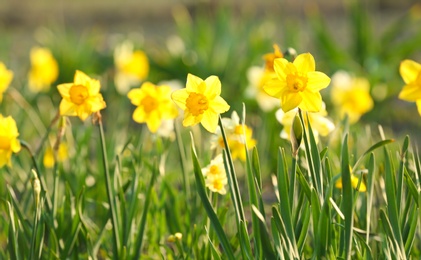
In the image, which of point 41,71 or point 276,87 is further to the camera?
point 41,71

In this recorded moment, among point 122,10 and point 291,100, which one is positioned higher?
point 291,100

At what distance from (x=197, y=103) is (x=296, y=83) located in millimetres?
225

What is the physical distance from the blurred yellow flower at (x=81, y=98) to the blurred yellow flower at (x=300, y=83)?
46 cm

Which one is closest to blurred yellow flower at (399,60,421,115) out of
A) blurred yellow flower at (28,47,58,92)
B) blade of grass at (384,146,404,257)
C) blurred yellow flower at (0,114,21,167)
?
blade of grass at (384,146,404,257)

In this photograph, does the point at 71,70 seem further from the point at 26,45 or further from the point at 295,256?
the point at 295,256

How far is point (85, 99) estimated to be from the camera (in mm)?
1986

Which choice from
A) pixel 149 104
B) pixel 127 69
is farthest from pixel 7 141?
pixel 127 69

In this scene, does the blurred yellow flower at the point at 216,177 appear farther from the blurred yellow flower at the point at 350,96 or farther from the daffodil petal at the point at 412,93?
the blurred yellow flower at the point at 350,96

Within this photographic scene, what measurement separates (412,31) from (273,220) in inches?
321

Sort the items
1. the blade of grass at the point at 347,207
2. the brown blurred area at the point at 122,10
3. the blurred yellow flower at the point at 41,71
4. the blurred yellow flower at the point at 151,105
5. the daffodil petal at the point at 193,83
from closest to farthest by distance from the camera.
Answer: the blade of grass at the point at 347,207, the daffodil petal at the point at 193,83, the blurred yellow flower at the point at 151,105, the blurred yellow flower at the point at 41,71, the brown blurred area at the point at 122,10

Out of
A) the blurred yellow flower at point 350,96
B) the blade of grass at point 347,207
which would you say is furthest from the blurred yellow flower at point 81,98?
the blurred yellow flower at point 350,96

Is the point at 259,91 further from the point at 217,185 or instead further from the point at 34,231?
the point at 34,231

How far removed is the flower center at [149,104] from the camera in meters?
2.28

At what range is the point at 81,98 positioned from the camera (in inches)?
78.1
